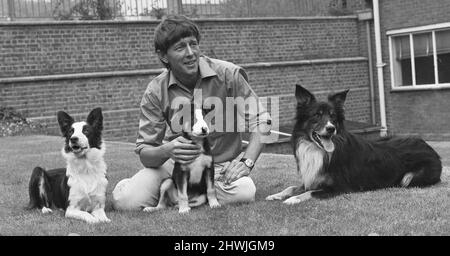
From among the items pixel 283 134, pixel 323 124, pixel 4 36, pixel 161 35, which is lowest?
pixel 283 134

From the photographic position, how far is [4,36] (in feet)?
48.4

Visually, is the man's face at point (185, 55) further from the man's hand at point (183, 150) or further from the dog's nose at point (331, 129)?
Answer: the dog's nose at point (331, 129)

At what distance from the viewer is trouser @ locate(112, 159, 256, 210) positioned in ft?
18.5

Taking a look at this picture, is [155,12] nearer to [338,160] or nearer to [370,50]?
[370,50]

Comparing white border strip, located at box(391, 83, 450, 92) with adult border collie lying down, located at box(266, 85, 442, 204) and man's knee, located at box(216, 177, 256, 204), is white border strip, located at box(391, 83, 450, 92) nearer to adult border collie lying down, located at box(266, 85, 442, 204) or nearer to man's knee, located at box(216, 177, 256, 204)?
adult border collie lying down, located at box(266, 85, 442, 204)

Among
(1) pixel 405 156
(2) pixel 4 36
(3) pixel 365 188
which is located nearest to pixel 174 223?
(3) pixel 365 188

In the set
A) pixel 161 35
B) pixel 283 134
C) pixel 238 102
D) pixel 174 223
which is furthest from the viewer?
pixel 283 134

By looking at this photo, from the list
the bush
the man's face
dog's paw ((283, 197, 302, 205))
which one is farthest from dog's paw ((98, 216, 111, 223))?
the bush

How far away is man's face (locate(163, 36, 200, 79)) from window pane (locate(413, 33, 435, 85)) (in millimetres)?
14463

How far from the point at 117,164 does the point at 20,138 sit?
16.4ft

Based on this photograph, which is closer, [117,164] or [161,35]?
[161,35]

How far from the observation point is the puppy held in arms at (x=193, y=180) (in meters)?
4.96

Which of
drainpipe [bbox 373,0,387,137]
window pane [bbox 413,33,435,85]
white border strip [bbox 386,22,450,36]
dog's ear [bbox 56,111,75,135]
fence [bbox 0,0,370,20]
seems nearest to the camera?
dog's ear [bbox 56,111,75,135]
